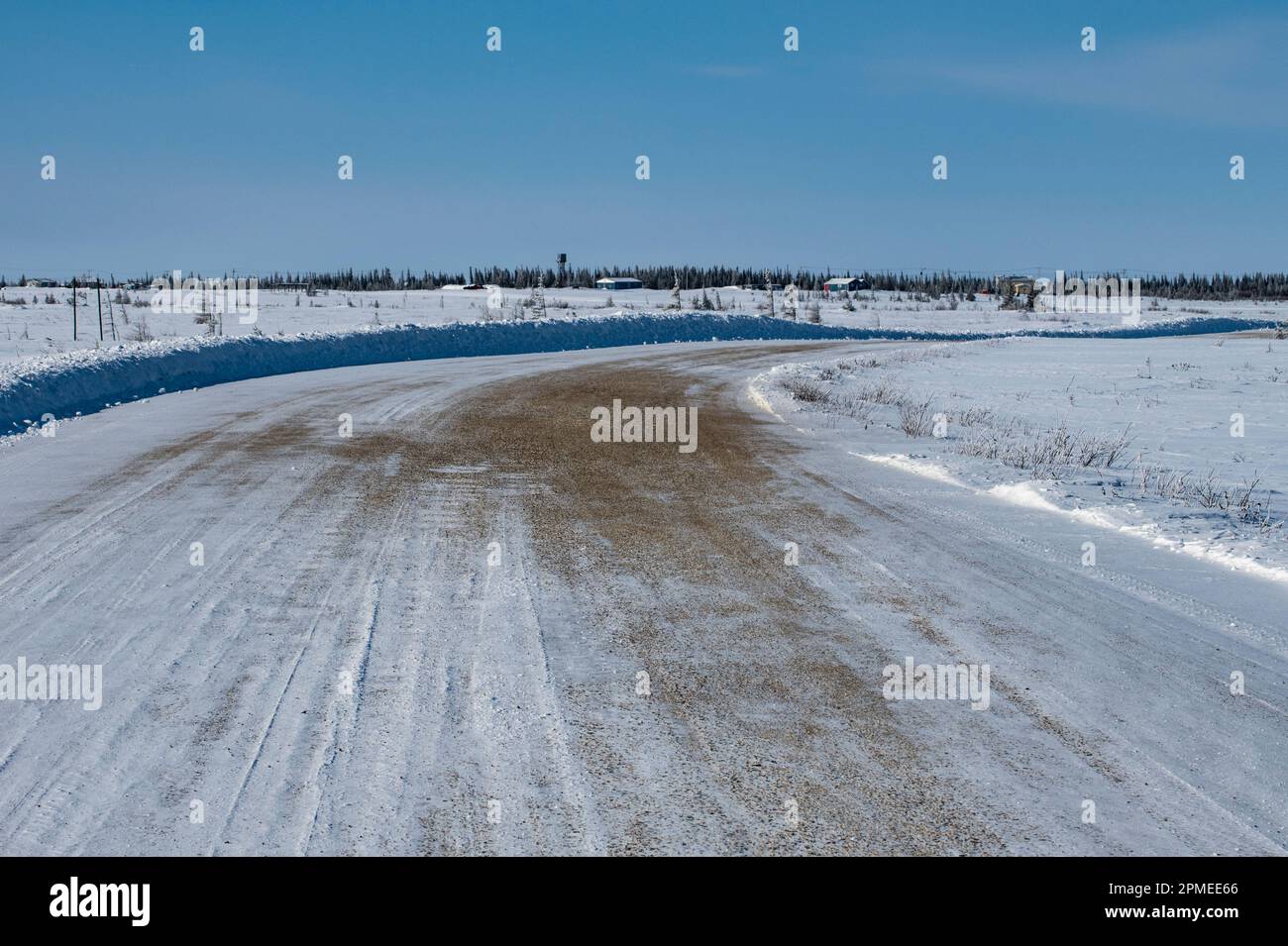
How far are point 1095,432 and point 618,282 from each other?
312 ft

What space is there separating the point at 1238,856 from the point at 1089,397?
18217 mm

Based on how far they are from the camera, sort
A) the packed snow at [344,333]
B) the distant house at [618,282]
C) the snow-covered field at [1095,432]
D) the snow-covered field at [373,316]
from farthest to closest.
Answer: the distant house at [618,282], the snow-covered field at [373,316], the packed snow at [344,333], the snow-covered field at [1095,432]

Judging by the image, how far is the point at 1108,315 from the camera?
62375 mm

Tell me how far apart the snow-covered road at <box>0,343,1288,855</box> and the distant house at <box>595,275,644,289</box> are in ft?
314

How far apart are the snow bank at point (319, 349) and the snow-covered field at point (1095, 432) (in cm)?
977

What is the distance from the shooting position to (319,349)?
77.6 feet

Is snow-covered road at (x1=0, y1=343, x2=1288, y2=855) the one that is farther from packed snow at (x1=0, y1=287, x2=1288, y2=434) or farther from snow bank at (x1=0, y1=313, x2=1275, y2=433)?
packed snow at (x1=0, y1=287, x2=1288, y2=434)

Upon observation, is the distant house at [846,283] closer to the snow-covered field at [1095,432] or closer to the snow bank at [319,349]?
the snow bank at [319,349]

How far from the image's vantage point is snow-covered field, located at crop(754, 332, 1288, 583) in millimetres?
7801

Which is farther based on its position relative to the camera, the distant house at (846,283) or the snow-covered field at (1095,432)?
the distant house at (846,283)

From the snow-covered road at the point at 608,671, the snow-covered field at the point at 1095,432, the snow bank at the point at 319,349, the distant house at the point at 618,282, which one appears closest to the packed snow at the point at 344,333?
the snow bank at the point at 319,349

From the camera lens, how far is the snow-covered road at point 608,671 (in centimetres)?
320

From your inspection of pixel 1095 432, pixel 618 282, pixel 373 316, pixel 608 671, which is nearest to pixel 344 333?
pixel 373 316

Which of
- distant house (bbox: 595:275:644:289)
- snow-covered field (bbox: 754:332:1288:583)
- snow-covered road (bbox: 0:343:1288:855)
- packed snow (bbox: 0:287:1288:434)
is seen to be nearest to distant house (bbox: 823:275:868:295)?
distant house (bbox: 595:275:644:289)
